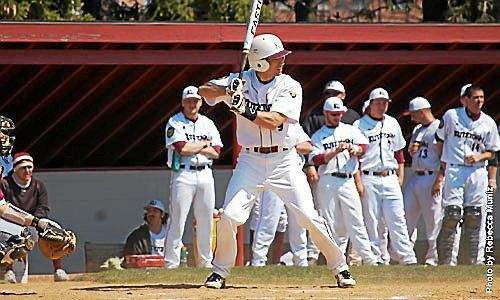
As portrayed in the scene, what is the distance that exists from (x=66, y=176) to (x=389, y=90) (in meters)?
4.08

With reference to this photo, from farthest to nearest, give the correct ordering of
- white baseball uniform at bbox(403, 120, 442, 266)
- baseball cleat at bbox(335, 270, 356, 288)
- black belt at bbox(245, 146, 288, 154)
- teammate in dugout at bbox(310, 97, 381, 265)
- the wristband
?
white baseball uniform at bbox(403, 120, 442, 266), teammate in dugout at bbox(310, 97, 381, 265), baseball cleat at bbox(335, 270, 356, 288), black belt at bbox(245, 146, 288, 154), the wristband

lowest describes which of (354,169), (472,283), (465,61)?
(472,283)

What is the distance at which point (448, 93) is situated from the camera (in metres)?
16.3

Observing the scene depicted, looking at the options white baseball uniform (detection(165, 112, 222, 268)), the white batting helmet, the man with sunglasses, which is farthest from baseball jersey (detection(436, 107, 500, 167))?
the man with sunglasses

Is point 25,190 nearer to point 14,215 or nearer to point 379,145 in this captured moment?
point 14,215

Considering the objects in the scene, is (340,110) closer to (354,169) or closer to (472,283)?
(354,169)

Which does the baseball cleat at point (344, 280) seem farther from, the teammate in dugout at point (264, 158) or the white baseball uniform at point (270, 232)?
the white baseball uniform at point (270, 232)

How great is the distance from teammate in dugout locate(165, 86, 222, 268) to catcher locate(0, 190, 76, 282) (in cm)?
281

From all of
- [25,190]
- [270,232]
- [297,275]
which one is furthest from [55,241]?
[270,232]

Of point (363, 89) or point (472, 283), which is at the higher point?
point (363, 89)

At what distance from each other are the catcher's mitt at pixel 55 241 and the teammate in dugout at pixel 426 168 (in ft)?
16.3

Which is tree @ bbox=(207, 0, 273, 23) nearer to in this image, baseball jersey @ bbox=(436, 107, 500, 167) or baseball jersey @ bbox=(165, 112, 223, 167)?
baseball jersey @ bbox=(165, 112, 223, 167)

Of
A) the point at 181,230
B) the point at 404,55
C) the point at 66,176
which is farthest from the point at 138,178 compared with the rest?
the point at 404,55

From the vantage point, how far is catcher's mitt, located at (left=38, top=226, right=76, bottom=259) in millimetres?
10086
